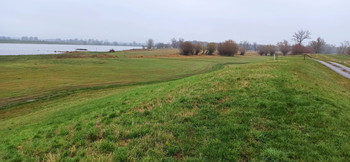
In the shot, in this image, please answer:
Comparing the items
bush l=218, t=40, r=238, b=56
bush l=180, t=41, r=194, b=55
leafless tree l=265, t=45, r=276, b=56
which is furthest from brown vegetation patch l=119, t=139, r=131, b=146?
leafless tree l=265, t=45, r=276, b=56

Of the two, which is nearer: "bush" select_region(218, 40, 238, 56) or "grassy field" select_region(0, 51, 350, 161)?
Result: "grassy field" select_region(0, 51, 350, 161)

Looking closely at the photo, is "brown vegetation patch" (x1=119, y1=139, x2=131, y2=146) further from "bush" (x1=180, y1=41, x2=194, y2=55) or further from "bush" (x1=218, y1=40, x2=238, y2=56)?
"bush" (x1=218, y1=40, x2=238, y2=56)

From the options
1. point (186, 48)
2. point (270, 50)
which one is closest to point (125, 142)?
point (186, 48)

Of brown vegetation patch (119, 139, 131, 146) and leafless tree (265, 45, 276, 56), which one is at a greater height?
leafless tree (265, 45, 276, 56)

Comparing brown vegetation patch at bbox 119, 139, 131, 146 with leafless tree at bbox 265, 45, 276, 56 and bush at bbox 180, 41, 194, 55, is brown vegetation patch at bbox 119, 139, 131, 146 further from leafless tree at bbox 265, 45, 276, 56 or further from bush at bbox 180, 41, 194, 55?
leafless tree at bbox 265, 45, 276, 56

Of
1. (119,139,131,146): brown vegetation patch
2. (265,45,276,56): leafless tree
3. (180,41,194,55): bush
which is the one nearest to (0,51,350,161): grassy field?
(119,139,131,146): brown vegetation patch

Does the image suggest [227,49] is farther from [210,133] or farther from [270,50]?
[210,133]

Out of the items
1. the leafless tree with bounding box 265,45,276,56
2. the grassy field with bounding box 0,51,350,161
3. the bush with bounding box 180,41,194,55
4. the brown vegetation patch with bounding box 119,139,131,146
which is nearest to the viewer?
the grassy field with bounding box 0,51,350,161

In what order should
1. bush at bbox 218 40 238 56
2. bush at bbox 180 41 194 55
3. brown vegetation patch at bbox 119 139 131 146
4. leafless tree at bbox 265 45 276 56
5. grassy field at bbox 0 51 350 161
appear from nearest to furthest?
grassy field at bbox 0 51 350 161
brown vegetation patch at bbox 119 139 131 146
bush at bbox 180 41 194 55
bush at bbox 218 40 238 56
leafless tree at bbox 265 45 276 56

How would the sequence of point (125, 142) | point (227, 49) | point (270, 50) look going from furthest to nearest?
1. point (270, 50)
2. point (227, 49)
3. point (125, 142)

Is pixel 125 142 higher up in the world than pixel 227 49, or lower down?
lower down

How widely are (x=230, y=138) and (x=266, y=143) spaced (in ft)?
2.59

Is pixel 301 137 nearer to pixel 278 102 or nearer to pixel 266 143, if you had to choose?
pixel 266 143

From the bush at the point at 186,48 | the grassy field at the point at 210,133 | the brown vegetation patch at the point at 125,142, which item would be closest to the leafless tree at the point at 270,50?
the bush at the point at 186,48
